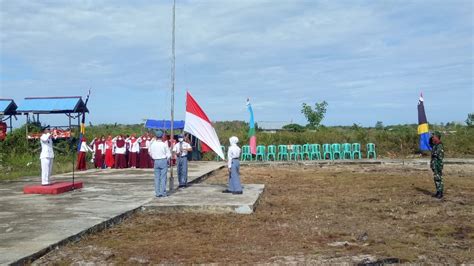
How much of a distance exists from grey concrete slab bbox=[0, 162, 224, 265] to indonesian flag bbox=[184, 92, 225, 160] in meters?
1.97

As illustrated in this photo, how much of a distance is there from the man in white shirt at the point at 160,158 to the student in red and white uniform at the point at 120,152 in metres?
11.6

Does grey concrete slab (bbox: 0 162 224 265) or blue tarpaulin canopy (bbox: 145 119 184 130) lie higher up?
blue tarpaulin canopy (bbox: 145 119 184 130)

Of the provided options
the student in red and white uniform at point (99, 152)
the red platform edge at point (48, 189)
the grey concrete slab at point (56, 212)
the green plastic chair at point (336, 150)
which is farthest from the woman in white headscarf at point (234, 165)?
the green plastic chair at point (336, 150)

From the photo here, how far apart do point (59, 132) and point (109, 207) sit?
20.0 meters

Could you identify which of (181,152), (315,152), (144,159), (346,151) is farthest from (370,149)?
(181,152)

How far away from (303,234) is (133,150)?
16.2m

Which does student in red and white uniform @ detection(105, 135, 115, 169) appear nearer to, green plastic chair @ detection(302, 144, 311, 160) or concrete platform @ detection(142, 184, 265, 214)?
concrete platform @ detection(142, 184, 265, 214)

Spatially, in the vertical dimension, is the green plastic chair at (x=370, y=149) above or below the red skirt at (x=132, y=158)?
above

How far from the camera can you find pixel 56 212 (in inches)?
414

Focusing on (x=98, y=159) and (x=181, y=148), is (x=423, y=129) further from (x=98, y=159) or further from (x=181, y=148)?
(x=98, y=159)

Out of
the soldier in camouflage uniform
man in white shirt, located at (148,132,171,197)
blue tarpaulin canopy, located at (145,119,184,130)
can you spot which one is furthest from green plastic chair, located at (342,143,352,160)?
man in white shirt, located at (148,132,171,197)

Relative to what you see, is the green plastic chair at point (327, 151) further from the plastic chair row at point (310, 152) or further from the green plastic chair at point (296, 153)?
the green plastic chair at point (296, 153)

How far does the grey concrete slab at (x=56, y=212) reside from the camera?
24.8 ft

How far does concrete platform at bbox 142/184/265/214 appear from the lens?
11.4 meters
